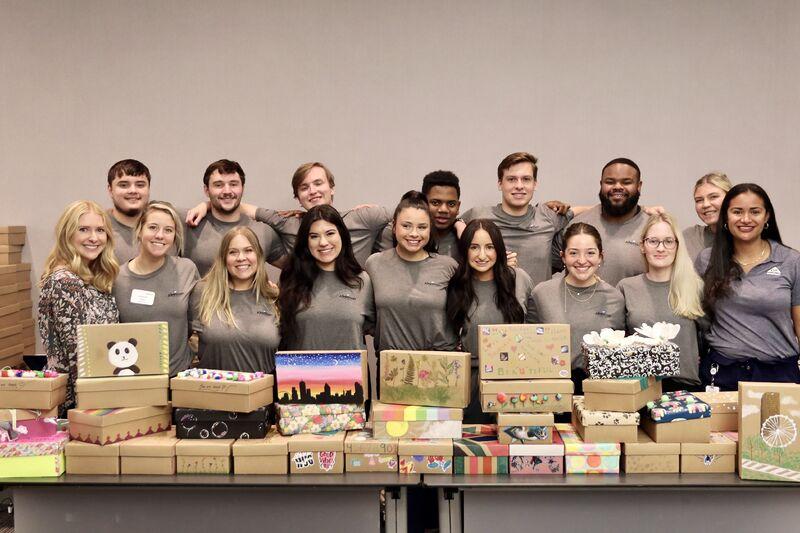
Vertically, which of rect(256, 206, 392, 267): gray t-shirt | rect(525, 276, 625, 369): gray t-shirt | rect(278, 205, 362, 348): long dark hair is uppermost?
rect(256, 206, 392, 267): gray t-shirt

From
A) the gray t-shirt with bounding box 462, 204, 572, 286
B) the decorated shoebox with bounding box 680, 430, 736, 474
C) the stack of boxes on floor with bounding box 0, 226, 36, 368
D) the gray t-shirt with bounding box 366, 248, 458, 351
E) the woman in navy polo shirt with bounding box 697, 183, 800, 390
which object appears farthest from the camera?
the stack of boxes on floor with bounding box 0, 226, 36, 368

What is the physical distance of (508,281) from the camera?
345cm

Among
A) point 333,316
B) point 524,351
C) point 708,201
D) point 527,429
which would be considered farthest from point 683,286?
point 333,316

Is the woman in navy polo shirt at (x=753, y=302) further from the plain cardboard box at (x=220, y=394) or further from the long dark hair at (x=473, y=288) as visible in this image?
the plain cardboard box at (x=220, y=394)

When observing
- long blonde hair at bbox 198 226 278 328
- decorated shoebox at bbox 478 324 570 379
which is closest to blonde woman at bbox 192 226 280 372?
long blonde hair at bbox 198 226 278 328

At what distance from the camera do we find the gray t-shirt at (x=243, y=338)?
3309 mm

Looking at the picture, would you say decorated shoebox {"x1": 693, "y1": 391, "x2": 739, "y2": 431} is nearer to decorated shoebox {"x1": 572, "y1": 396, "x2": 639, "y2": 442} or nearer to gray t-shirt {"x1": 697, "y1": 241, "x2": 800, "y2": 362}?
decorated shoebox {"x1": 572, "y1": 396, "x2": 639, "y2": 442}

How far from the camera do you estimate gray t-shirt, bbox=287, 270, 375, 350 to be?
3.41m

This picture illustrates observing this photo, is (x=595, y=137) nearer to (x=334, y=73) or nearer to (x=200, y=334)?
(x=334, y=73)

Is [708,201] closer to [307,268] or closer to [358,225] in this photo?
[358,225]

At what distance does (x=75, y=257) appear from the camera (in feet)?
11.0

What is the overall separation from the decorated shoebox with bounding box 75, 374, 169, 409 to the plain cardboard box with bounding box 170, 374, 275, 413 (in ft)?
0.25

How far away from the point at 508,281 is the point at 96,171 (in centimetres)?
339

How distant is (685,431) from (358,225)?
225 centimetres
